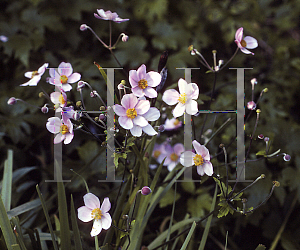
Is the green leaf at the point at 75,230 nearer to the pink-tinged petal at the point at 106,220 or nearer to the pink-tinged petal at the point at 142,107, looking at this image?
the pink-tinged petal at the point at 106,220

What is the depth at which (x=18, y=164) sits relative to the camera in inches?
51.0

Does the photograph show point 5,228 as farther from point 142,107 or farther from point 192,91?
point 192,91

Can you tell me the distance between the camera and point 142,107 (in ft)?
1.72

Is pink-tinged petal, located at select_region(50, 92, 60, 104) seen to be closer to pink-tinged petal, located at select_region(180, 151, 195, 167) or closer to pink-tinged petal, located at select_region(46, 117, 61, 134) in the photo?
pink-tinged petal, located at select_region(46, 117, 61, 134)

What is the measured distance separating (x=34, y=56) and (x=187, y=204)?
3.86 feet

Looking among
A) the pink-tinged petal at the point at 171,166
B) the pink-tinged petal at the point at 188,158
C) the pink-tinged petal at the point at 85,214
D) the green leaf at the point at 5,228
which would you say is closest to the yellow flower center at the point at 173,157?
the pink-tinged petal at the point at 171,166

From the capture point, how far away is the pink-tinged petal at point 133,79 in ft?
1.72

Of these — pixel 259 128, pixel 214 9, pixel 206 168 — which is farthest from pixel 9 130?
pixel 214 9

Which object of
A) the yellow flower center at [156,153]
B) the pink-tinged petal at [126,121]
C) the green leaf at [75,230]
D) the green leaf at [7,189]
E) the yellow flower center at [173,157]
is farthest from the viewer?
the yellow flower center at [156,153]

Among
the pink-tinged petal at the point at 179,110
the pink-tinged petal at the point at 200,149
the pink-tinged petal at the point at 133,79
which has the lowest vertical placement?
the pink-tinged petal at the point at 200,149

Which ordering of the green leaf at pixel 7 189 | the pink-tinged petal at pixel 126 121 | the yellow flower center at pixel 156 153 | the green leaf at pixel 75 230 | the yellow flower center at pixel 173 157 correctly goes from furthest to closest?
the yellow flower center at pixel 156 153
the yellow flower center at pixel 173 157
the green leaf at pixel 7 189
the green leaf at pixel 75 230
the pink-tinged petal at pixel 126 121

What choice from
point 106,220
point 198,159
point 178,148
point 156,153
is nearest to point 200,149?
point 198,159

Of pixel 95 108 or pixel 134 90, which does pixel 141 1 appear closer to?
pixel 95 108

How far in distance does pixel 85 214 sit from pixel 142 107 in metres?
0.26
